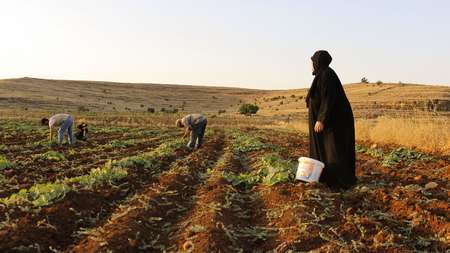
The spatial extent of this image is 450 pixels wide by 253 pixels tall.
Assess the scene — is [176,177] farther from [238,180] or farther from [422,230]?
[422,230]

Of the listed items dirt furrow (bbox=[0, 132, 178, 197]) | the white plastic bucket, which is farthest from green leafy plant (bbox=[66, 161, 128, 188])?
the white plastic bucket

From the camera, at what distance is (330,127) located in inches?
301

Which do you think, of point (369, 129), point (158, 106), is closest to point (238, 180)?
point (369, 129)

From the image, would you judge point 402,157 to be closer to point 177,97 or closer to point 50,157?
point 50,157

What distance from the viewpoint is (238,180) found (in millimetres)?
8211

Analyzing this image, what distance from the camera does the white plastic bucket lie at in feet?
24.3

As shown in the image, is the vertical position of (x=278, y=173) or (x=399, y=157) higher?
(x=278, y=173)

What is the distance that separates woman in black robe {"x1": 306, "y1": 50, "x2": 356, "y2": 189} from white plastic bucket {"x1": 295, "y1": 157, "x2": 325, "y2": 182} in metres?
0.22

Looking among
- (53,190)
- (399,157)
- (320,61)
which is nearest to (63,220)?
(53,190)

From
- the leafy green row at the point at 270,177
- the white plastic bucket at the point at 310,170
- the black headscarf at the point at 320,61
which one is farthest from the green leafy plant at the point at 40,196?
the black headscarf at the point at 320,61

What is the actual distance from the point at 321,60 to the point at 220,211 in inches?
121

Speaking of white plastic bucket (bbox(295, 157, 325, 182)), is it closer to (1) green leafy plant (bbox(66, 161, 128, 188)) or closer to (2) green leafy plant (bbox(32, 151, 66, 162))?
(1) green leafy plant (bbox(66, 161, 128, 188))

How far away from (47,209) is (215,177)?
338 centimetres

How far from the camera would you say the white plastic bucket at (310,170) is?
24.3 feet
